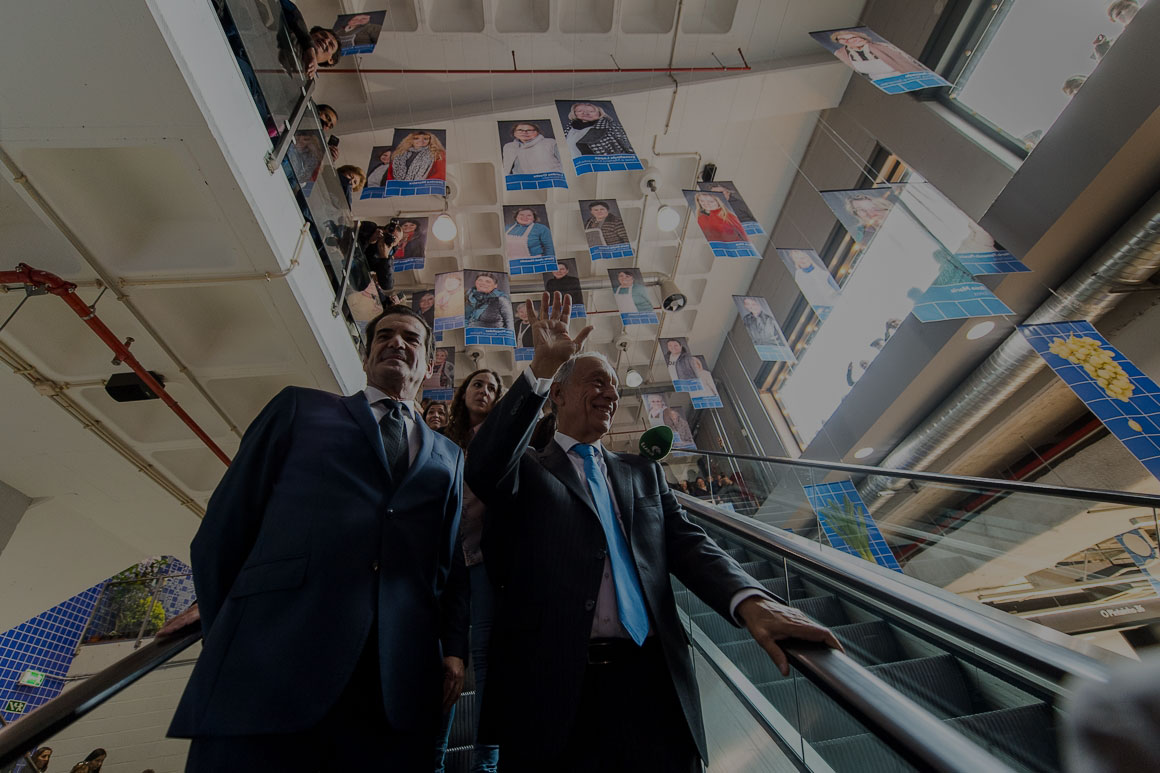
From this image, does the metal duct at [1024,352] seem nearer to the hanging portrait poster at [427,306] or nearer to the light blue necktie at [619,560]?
the light blue necktie at [619,560]

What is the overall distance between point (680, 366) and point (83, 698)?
27.3ft

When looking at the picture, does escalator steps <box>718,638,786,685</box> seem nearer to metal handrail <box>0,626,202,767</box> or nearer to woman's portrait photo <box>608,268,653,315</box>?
metal handrail <box>0,626,202,767</box>

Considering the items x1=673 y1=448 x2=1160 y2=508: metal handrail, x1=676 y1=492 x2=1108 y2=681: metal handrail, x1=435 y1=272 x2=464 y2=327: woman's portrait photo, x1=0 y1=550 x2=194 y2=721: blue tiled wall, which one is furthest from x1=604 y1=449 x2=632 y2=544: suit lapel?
x1=0 y1=550 x2=194 y2=721: blue tiled wall

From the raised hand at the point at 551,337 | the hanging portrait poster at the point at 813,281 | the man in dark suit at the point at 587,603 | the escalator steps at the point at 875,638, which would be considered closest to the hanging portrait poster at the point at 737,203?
the hanging portrait poster at the point at 813,281

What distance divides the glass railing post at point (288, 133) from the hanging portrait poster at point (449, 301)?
108 inches

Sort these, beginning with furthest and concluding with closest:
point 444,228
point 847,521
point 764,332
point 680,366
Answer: point 680,366
point 764,332
point 444,228
point 847,521

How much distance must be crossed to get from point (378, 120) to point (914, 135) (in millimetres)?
6648

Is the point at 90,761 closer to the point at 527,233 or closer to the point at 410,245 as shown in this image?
the point at 527,233

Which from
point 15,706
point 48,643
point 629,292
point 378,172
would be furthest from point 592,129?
point 48,643

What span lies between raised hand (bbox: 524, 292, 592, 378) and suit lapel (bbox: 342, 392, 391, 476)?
0.49 metres

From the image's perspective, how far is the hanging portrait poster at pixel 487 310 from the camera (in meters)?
5.58

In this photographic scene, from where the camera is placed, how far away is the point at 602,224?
5961 millimetres

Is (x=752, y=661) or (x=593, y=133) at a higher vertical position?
(x=593, y=133)

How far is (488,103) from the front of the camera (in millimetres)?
6613
